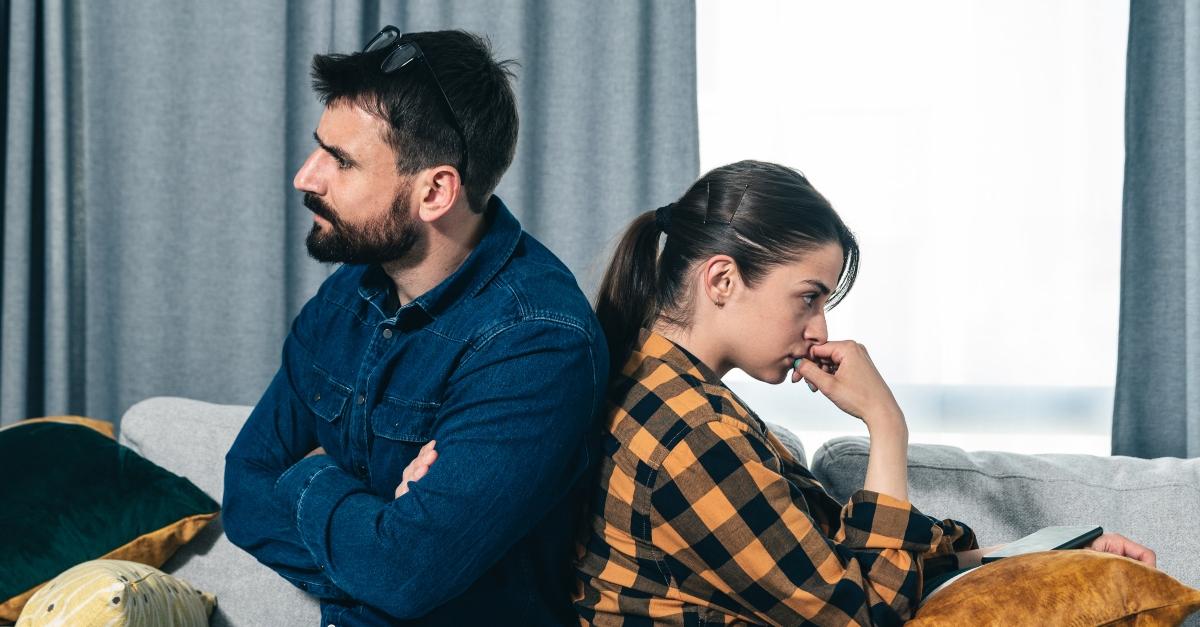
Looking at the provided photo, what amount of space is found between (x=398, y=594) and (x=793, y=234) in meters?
0.66

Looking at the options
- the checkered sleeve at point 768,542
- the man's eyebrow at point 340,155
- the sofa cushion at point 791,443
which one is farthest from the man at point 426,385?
the sofa cushion at point 791,443

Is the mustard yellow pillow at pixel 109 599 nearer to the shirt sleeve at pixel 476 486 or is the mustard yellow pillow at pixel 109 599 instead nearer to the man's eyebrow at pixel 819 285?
the shirt sleeve at pixel 476 486

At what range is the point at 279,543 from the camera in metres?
1.33

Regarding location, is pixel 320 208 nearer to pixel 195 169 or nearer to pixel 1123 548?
pixel 1123 548

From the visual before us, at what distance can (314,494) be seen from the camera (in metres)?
1.21

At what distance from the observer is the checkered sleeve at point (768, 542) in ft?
3.72

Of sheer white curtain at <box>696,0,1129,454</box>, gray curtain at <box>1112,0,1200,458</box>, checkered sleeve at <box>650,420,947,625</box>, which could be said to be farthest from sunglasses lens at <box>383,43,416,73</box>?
gray curtain at <box>1112,0,1200,458</box>

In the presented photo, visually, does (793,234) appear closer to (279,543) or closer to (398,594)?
(398,594)

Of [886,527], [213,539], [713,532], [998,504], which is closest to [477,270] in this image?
[713,532]

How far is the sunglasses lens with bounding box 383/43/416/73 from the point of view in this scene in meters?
1.23

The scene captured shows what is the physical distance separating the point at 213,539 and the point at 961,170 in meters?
1.83

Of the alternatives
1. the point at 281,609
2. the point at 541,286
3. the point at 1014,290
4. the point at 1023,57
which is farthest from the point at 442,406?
the point at 1023,57

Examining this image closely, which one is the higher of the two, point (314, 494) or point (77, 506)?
point (314, 494)

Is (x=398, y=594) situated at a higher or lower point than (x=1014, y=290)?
lower
